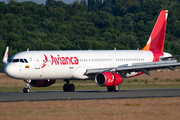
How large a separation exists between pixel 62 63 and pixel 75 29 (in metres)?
109

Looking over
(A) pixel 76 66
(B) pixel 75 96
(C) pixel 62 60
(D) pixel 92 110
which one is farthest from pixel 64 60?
(D) pixel 92 110

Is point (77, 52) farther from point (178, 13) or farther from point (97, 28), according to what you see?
point (178, 13)

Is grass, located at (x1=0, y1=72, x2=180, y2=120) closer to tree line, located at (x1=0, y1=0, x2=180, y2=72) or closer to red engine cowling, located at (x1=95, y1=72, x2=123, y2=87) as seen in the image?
red engine cowling, located at (x1=95, y1=72, x2=123, y2=87)

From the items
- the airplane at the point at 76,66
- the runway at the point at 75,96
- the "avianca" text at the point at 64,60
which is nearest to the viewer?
the runway at the point at 75,96

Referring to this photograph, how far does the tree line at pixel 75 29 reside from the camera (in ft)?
372

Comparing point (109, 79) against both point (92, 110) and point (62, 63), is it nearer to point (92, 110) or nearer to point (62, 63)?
point (62, 63)

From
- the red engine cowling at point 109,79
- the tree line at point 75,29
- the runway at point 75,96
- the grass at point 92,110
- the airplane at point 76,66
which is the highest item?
the tree line at point 75,29

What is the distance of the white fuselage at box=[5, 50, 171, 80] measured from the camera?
35.1 metres

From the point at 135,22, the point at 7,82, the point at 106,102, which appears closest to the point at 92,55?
the point at 106,102

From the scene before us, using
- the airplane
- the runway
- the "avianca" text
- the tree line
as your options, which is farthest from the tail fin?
the tree line

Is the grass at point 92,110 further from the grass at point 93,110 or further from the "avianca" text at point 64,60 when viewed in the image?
the "avianca" text at point 64,60

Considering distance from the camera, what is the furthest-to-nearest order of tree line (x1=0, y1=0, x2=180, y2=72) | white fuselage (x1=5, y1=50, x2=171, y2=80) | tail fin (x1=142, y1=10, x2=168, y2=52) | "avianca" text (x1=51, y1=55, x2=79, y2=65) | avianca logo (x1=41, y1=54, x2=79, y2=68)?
tree line (x1=0, y1=0, x2=180, y2=72)
tail fin (x1=142, y1=10, x2=168, y2=52)
"avianca" text (x1=51, y1=55, x2=79, y2=65)
avianca logo (x1=41, y1=54, x2=79, y2=68)
white fuselage (x1=5, y1=50, x2=171, y2=80)

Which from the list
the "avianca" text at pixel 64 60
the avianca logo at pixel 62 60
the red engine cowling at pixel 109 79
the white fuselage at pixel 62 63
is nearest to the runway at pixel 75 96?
the white fuselage at pixel 62 63

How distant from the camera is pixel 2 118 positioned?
62.7 ft
